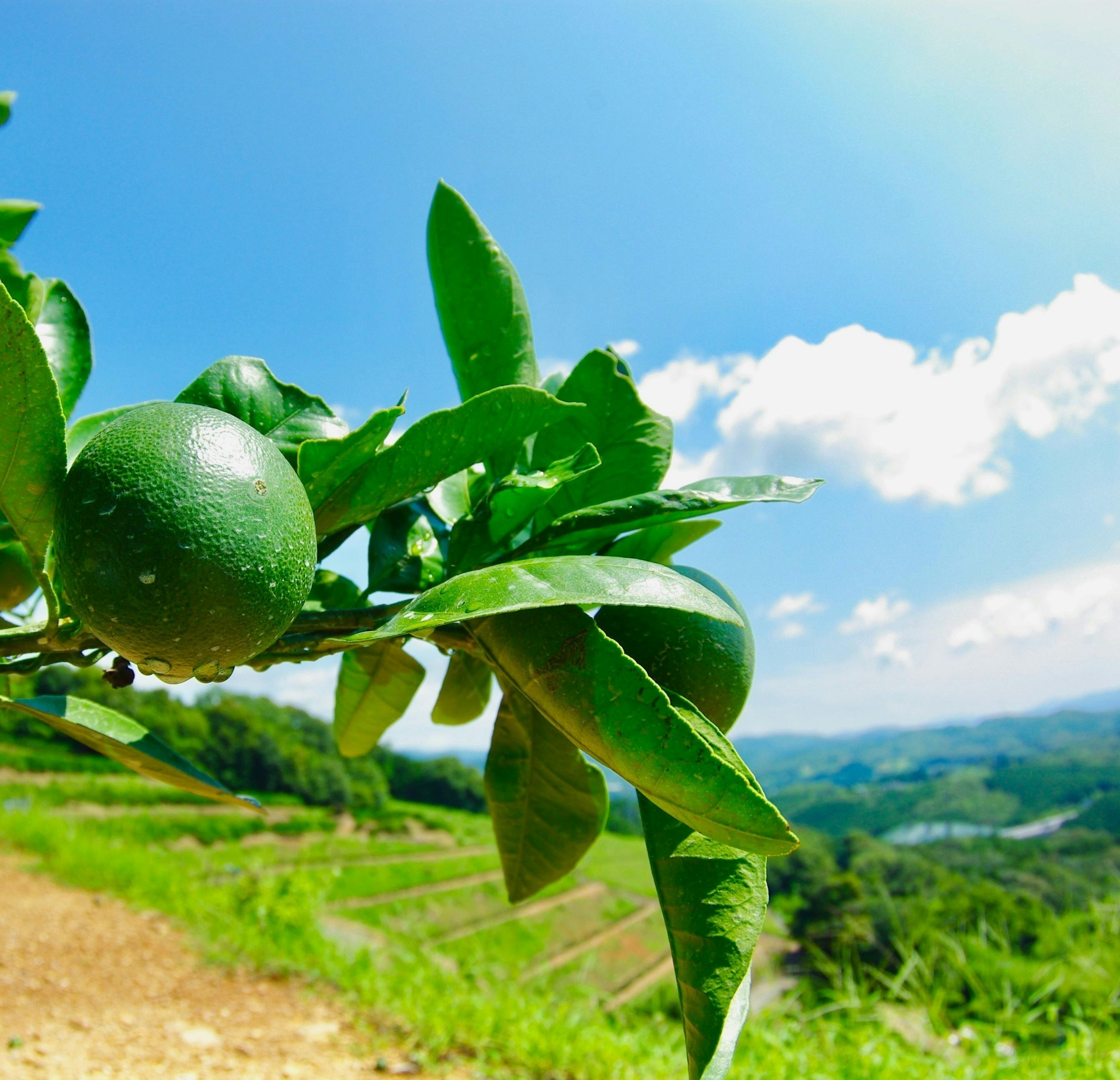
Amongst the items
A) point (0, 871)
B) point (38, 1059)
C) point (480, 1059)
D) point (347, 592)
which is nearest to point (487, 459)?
point (347, 592)

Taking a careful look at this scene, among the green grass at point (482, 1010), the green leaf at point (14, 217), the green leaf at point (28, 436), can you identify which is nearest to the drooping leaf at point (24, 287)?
the green leaf at point (14, 217)

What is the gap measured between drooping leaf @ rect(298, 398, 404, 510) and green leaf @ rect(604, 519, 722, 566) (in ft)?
0.72

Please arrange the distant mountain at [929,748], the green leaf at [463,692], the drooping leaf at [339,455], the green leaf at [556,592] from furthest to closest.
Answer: the distant mountain at [929,748] → the green leaf at [463,692] → the drooping leaf at [339,455] → the green leaf at [556,592]

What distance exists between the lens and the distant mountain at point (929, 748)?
219ft

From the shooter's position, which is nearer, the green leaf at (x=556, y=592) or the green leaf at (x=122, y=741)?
the green leaf at (x=556, y=592)

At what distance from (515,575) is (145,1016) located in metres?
6.29

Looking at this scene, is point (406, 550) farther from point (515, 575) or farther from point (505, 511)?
point (515, 575)

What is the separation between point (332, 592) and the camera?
69 centimetres

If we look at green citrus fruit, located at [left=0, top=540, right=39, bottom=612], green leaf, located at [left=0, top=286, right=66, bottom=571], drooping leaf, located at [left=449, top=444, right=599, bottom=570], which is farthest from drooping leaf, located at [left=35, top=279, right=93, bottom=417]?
drooping leaf, located at [left=449, top=444, right=599, bottom=570]

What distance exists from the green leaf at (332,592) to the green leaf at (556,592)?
0.25m

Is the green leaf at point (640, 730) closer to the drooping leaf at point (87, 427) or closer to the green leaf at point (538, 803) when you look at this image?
the green leaf at point (538, 803)

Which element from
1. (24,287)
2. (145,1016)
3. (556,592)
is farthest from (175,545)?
(145,1016)

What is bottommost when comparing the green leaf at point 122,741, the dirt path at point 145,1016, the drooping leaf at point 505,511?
the dirt path at point 145,1016

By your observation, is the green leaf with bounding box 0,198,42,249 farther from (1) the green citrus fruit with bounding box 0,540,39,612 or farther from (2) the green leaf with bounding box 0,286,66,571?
(2) the green leaf with bounding box 0,286,66,571
